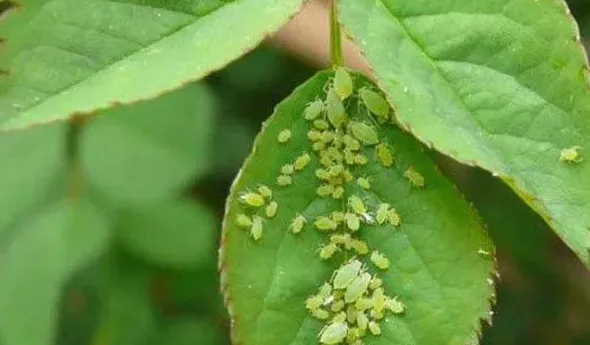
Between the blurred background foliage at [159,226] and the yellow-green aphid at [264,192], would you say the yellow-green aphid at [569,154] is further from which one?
the blurred background foliage at [159,226]

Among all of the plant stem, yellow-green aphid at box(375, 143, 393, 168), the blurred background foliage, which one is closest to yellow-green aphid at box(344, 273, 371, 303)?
yellow-green aphid at box(375, 143, 393, 168)

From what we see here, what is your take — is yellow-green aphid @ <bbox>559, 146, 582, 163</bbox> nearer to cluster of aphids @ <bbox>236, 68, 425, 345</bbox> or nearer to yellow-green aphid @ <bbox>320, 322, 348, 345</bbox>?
cluster of aphids @ <bbox>236, 68, 425, 345</bbox>

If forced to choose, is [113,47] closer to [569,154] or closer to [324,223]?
[324,223]

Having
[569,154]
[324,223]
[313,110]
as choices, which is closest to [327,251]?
[324,223]

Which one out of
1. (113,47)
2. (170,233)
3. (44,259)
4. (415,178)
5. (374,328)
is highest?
(113,47)

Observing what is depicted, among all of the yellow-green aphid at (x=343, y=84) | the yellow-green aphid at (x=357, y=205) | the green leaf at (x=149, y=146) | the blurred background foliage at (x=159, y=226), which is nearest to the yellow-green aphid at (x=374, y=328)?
the yellow-green aphid at (x=357, y=205)

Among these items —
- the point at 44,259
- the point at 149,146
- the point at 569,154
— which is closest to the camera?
the point at 569,154
